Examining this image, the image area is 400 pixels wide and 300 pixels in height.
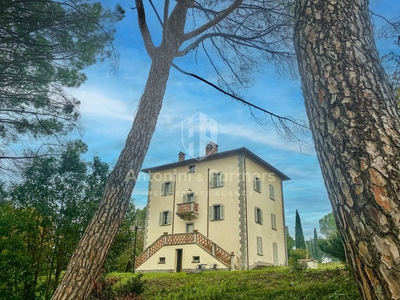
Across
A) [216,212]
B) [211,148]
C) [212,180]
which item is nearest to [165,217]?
Result: [216,212]

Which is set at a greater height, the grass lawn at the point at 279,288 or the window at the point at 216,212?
the window at the point at 216,212

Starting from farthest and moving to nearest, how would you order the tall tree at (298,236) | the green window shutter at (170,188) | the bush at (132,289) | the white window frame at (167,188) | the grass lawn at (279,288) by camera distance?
the tall tree at (298,236) → the white window frame at (167,188) → the green window shutter at (170,188) → the bush at (132,289) → the grass lawn at (279,288)

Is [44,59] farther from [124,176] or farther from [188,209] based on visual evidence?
[188,209]

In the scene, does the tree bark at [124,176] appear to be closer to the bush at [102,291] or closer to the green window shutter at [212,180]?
the bush at [102,291]

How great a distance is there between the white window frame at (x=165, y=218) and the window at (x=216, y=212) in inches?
132

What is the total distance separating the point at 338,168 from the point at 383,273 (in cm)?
42

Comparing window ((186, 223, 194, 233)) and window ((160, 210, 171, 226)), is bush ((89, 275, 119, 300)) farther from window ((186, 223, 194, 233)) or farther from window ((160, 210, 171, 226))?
window ((160, 210, 171, 226))

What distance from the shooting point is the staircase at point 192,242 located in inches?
635

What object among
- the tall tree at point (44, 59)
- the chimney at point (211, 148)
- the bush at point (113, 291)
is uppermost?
the chimney at point (211, 148)

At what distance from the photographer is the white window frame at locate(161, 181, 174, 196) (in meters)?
21.8

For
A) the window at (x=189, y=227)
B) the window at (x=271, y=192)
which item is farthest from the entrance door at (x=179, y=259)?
the window at (x=271, y=192)

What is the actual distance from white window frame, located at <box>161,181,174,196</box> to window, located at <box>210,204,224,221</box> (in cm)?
368

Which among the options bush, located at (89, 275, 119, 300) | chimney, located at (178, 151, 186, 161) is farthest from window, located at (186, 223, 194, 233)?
bush, located at (89, 275, 119, 300)

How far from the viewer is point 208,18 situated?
7.24 meters
